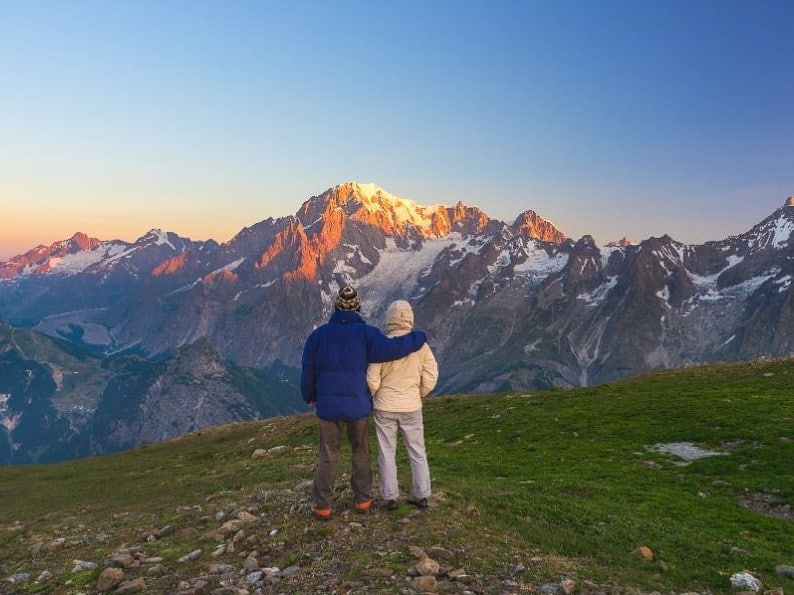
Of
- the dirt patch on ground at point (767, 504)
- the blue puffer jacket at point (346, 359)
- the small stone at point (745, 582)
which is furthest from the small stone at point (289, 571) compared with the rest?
the dirt patch on ground at point (767, 504)

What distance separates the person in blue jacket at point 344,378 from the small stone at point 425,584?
4.80 meters

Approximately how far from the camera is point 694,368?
5250 centimetres

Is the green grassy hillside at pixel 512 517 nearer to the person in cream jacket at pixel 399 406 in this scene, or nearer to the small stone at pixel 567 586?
the small stone at pixel 567 586

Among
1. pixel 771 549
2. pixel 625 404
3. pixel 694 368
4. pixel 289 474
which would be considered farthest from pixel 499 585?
pixel 694 368

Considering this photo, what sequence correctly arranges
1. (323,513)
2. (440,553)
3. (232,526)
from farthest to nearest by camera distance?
(232,526) → (323,513) → (440,553)

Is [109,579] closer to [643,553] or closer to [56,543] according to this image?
[56,543]

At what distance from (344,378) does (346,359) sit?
518 mm

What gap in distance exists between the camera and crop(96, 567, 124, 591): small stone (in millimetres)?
13906

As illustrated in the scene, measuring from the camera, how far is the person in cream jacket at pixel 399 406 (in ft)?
55.3

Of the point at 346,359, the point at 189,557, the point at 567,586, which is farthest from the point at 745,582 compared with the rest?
the point at 189,557

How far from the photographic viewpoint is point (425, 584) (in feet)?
39.0

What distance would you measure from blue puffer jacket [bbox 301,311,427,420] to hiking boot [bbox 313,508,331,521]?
2.45m

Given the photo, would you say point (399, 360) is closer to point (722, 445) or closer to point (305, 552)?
point (305, 552)

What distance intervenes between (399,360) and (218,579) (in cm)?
701
